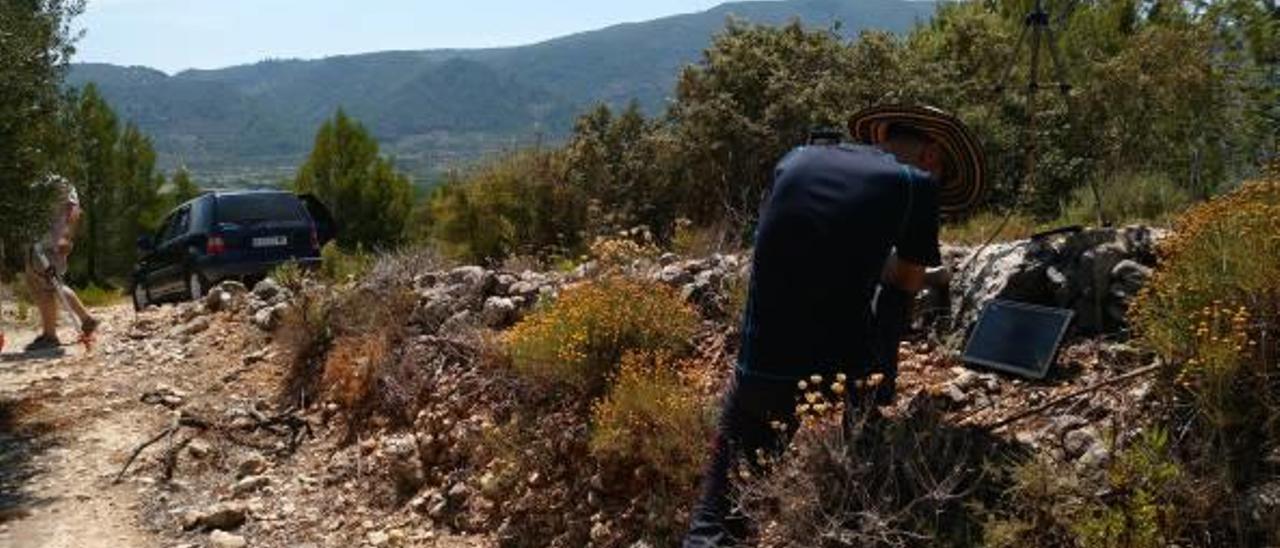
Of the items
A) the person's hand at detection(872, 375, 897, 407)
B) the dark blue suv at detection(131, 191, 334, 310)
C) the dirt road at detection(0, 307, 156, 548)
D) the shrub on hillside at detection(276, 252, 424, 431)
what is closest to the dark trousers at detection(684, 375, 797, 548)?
the person's hand at detection(872, 375, 897, 407)

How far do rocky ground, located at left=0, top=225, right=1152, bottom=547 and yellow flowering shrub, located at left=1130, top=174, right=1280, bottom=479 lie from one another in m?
0.26

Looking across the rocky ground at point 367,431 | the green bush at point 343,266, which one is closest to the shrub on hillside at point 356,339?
the rocky ground at point 367,431

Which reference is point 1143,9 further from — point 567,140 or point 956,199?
point 956,199

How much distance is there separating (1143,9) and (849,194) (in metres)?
14.7

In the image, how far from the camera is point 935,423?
3953 millimetres

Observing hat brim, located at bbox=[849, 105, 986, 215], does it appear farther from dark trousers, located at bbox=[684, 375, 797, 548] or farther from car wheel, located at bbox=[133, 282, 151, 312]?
car wheel, located at bbox=[133, 282, 151, 312]

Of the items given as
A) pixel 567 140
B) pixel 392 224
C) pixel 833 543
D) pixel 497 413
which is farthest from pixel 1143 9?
pixel 392 224

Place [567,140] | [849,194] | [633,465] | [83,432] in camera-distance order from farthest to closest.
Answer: [567,140] < [83,432] < [633,465] < [849,194]

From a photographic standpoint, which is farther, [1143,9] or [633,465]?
[1143,9]

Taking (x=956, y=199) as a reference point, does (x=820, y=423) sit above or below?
below

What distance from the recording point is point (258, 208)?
1390 centimetres

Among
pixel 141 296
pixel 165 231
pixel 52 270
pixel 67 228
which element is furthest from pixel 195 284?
pixel 67 228

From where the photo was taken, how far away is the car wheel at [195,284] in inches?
532

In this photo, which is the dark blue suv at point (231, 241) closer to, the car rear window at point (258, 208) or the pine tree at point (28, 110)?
the car rear window at point (258, 208)
